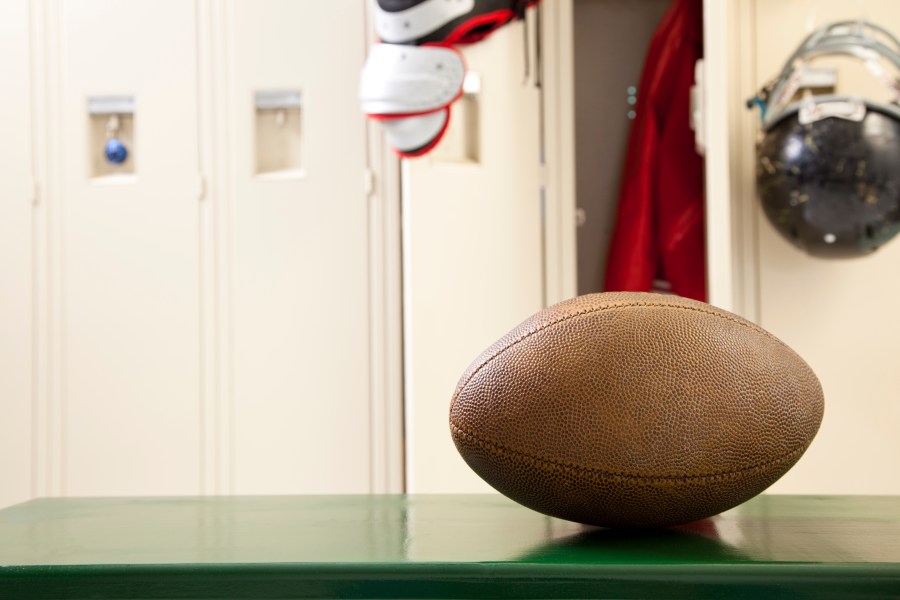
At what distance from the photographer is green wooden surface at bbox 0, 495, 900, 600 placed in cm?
69

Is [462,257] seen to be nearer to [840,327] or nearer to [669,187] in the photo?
[669,187]

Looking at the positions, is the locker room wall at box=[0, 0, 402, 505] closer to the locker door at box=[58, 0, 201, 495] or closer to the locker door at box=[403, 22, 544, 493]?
the locker door at box=[58, 0, 201, 495]

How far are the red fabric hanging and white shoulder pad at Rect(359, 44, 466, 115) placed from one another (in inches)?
28.2

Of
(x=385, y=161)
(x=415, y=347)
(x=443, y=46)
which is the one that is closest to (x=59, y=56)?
(x=385, y=161)

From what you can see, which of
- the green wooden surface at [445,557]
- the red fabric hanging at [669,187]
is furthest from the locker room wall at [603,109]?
the green wooden surface at [445,557]

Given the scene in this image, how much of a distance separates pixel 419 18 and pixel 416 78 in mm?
159

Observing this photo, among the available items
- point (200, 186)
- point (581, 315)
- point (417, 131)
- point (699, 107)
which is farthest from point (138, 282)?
point (581, 315)

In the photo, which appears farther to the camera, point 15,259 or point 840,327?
point 15,259

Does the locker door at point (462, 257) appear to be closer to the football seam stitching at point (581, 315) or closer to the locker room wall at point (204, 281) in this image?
the locker room wall at point (204, 281)

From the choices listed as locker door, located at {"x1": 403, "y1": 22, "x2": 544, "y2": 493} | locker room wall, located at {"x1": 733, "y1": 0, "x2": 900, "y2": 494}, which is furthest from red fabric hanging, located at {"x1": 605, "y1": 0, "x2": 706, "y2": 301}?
locker door, located at {"x1": 403, "y1": 22, "x2": 544, "y2": 493}

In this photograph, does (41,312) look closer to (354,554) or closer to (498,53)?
(498,53)

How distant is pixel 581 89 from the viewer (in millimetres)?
3320

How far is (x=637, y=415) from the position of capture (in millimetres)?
776

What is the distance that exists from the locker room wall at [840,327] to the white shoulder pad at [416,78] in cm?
99
